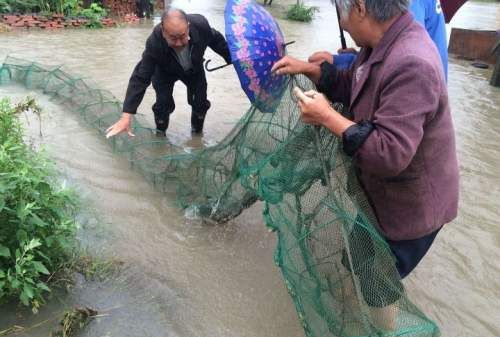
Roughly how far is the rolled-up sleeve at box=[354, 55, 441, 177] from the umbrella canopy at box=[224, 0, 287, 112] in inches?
45.0

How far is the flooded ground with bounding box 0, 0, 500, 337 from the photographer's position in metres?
2.81

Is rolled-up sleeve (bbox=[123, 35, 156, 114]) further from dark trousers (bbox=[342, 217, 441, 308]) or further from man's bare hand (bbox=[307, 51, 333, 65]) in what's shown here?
dark trousers (bbox=[342, 217, 441, 308])

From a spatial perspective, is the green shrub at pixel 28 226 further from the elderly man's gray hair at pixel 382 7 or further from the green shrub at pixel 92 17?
the green shrub at pixel 92 17

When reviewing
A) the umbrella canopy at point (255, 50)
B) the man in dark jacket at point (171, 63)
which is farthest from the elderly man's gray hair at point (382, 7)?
the man in dark jacket at point (171, 63)

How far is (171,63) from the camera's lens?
181 inches

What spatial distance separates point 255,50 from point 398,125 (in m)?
A: 1.40

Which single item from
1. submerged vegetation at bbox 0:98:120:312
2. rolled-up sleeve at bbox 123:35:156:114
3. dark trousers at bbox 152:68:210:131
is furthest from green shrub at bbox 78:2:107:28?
submerged vegetation at bbox 0:98:120:312

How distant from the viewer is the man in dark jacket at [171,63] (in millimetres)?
3998

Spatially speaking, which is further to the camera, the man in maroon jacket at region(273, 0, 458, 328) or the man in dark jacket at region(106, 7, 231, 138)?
the man in dark jacket at region(106, 7, 231, 138)

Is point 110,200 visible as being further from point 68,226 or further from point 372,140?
point 372,140

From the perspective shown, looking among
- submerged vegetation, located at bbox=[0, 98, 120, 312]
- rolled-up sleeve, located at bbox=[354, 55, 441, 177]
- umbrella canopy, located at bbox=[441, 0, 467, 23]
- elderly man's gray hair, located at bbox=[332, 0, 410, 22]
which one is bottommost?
submerged vegetation, located at bbox=[0, 98, 120, 312]

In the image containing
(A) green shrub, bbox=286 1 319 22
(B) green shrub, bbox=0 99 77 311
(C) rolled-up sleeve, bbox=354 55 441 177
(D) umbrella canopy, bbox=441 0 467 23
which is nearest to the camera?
(C) rolled-up sleeve, bbox=354 55 441 177

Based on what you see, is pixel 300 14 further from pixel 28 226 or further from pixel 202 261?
pixel 28 226

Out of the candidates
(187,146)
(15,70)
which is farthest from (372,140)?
(15,70)
